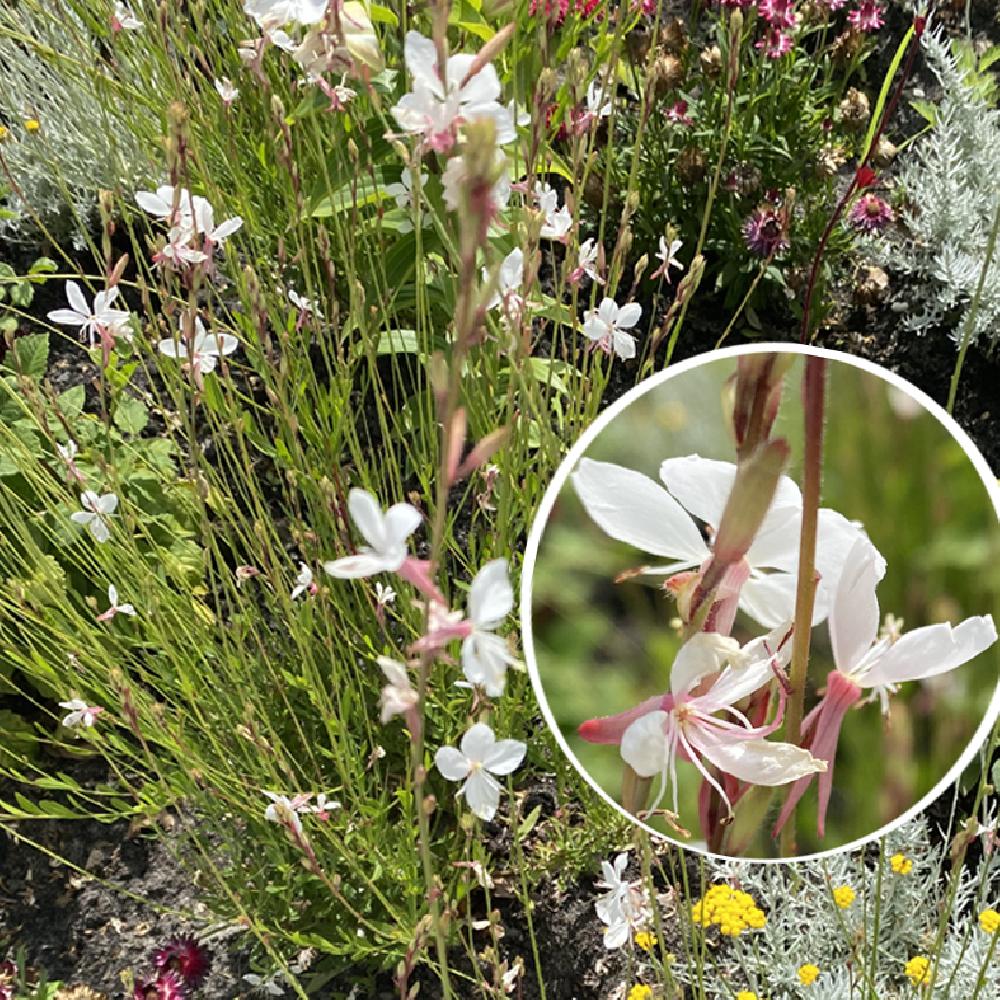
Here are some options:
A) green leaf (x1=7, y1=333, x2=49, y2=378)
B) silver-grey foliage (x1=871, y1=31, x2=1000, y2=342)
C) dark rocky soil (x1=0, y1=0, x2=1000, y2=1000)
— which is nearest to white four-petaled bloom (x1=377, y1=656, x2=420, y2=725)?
dark rocky soil (x1=0, y1=0, x2=1000, y2=1000)

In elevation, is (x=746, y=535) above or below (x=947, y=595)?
above

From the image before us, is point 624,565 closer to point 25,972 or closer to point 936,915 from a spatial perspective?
point 936,915

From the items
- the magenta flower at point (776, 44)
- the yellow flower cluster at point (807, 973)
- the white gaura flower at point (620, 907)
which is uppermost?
the magenta flower at point (776, 44)

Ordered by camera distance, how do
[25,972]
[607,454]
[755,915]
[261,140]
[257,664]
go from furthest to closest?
[261,140] < [25,972] < [257,664] < [755,915] < [607,454]

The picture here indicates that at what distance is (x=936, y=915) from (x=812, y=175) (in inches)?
53.9

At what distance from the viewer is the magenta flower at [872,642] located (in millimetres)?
804

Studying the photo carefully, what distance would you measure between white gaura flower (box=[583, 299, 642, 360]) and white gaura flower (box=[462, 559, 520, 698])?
0.68 m

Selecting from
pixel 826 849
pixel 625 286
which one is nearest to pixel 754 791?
pixel 826 849

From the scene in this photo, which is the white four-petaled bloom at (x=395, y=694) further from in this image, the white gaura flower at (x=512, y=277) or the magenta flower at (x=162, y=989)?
the magenta flower at (x=162, y=989)

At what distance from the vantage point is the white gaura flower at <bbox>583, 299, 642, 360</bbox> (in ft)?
3.67

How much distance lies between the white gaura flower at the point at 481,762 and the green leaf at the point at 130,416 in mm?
1140

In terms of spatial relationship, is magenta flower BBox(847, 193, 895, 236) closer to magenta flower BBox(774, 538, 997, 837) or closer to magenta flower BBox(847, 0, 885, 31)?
magenta flower BBox(847, 0, 885, 31)

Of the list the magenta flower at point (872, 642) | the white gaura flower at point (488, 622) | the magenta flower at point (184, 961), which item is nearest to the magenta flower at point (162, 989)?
the magenta flower at point (184, 961)

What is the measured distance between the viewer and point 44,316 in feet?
7.47
